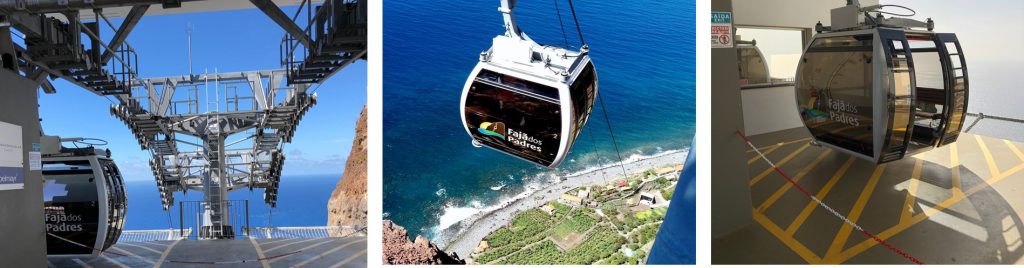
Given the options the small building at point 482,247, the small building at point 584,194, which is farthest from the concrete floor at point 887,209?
the small building at point 482,247

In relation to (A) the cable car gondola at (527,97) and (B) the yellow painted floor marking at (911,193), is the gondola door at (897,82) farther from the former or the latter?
(A) the cable car gondola at (527,97)

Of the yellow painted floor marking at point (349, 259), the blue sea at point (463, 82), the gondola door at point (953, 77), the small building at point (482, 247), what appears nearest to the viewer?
the blue sea at point (463, 82)

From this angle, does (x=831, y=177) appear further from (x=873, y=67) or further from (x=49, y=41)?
(x=49, y=41)

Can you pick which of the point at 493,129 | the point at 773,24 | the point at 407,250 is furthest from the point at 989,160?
the point at 407,250

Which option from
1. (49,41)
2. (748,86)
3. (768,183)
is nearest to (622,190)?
(768,183)

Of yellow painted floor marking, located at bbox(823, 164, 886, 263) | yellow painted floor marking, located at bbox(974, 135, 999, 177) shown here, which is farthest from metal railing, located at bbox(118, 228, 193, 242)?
yellow painted floor marking, located at bbox(974, 135, 999, 177)

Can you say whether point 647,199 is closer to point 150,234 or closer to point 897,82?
point 897,82
